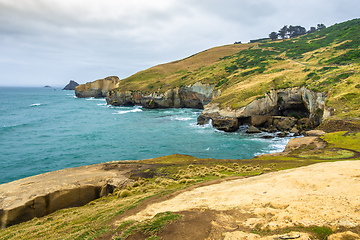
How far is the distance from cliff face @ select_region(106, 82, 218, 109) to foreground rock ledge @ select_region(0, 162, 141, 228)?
2304 inches

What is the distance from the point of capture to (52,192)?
1583 cm

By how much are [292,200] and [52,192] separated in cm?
1557

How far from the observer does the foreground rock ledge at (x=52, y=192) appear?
1421cm

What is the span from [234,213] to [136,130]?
1757 inches

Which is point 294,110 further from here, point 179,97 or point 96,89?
point 96,89

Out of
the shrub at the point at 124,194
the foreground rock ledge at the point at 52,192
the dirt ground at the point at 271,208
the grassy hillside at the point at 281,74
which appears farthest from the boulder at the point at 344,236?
the grassy hillside at the point at 281,74

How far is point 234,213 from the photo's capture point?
881 centimetres

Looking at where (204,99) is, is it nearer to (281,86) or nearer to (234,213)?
(281,86)

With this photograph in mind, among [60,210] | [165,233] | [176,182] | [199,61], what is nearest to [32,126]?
[60,210]

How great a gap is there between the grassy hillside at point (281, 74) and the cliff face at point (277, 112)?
182 centimetres

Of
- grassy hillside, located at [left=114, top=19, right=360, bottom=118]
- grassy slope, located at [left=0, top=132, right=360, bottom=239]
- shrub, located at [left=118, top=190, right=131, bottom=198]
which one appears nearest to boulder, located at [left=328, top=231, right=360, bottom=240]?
grassy slope, located at [left=0, top=132, right=360, bottom=239]

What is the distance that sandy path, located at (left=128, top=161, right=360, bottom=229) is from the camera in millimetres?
7582

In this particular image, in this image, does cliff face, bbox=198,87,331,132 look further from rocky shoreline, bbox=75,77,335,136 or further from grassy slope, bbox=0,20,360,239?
grassy slope, bbox=0,20,360,239

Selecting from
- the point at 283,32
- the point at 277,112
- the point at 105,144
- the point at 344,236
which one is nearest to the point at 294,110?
the point at 277,112
